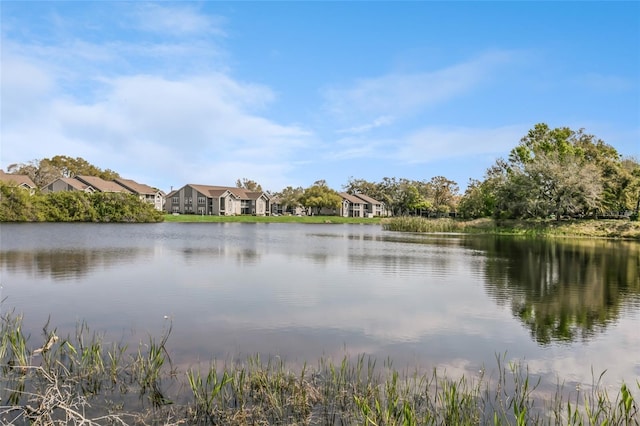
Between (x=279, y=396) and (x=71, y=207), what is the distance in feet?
249

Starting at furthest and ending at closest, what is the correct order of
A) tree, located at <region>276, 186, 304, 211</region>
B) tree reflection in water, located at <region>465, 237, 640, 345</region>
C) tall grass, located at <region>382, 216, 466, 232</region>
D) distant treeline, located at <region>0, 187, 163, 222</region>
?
1. tree, located at <region>276, 186, 304, 211</region>
2. distant treeline, located at <region>0, 187, 163, 222</region>
3. tall grass, located at <region>382, 216, 466, 232</region>
4. tree reflection in water, located at <region>465, 237, 640, 345</region>

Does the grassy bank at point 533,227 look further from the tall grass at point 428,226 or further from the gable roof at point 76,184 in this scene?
the gable roof at point 76,184

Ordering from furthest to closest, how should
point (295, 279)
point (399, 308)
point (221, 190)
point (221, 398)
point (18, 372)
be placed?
point (221, 190) < point (295, 279) < point (399, 308) < point (18, 372) < point (221, 398)

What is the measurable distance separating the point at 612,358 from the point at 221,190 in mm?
104250

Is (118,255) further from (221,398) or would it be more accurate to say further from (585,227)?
(585,227)

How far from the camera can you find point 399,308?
48.1ft

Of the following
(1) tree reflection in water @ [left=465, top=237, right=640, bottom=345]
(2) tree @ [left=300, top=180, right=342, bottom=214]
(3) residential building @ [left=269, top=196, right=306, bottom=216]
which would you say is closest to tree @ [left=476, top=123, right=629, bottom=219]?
(1) tree reflection in water @ [left=465, top=237, right=640, bottom=345]

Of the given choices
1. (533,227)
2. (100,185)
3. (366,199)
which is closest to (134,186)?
(100,185)

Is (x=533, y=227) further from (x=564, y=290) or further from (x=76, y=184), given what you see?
(x=76, y=184)

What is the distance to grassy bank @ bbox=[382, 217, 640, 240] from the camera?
2165 inches

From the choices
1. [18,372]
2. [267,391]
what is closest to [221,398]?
[267,391]

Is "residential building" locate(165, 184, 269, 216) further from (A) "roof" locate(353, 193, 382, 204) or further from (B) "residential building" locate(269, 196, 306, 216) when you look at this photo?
(A) "roof" locate(353, 193, 382, 204)

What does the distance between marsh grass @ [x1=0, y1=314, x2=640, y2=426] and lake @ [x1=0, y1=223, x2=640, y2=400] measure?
90cm

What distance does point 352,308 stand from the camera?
14547 millimetres
